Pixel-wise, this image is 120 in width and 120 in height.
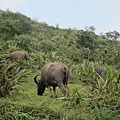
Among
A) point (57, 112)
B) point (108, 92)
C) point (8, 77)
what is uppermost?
point (8, 77)

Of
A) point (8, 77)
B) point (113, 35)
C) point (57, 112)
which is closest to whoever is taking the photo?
point (57, 112)

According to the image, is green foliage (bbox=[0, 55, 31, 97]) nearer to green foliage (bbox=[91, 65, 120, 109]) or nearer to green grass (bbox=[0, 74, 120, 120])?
green grass (bbox=[0, 74, 120, 120])

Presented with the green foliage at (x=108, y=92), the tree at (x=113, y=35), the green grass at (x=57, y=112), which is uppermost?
the tree at (x=113, y=35)

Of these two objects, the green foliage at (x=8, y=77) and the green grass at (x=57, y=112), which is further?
the green foliage at (x=8, y=77)

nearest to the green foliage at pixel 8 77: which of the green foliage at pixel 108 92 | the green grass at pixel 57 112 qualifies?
the green grass at pixel 57 112

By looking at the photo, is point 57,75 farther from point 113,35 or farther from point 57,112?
point 113,35

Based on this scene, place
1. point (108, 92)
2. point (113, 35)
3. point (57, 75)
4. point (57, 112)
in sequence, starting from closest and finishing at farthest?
point (57, 112), point (108, 92), point (57, 75), point (113, 35)

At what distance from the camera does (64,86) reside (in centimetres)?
943

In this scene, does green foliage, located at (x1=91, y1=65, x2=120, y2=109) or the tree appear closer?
green foliage, located at (x1=91, y1=65, x2=120, y2=109)

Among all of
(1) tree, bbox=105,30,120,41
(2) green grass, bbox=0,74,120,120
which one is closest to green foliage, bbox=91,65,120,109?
(2) green grass, bbox=0,74,120,120

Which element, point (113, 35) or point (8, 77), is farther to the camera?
point (113, 35)

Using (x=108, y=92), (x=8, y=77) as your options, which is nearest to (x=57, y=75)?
(x=8, y=77)

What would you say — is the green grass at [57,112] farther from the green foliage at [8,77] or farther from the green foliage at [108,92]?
the green foliage at [8,77]

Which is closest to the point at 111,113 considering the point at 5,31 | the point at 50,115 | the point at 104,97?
the point at 104,97
